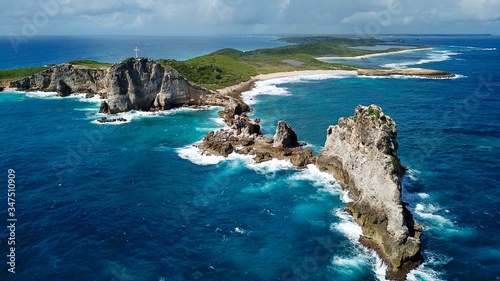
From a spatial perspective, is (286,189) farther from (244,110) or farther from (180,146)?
(244,110)

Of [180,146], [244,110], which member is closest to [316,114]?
[244,110]

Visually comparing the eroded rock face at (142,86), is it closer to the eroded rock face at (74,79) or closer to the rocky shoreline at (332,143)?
the rocky shoreline at (332,143)

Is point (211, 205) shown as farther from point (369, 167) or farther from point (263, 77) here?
point (263, 77)

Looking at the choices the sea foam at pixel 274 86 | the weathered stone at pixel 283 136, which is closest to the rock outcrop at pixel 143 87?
the sea foam at pixel 274 86

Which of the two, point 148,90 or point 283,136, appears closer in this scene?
point 283,136

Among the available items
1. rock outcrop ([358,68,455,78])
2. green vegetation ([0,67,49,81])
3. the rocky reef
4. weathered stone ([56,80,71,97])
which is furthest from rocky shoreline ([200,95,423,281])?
rock outcrop ([358,68,455,78])

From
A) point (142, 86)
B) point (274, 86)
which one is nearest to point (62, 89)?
point (142, 86)
